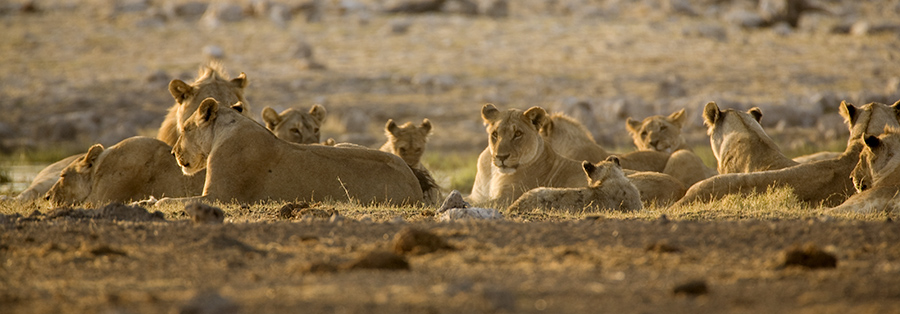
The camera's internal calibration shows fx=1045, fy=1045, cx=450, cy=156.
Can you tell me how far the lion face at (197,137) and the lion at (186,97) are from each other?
92 centimetres

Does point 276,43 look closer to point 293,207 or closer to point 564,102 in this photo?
point 564,102

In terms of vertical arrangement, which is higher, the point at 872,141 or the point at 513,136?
the point at 872,141

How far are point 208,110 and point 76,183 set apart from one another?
1.55m

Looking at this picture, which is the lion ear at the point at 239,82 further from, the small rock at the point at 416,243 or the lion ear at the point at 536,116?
the small rock at the point at 416,243

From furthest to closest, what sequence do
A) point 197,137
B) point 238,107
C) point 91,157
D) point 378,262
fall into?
point 238,107 < point 91,157 < point 197,137 < point 378,262

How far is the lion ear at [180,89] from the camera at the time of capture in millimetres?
10539

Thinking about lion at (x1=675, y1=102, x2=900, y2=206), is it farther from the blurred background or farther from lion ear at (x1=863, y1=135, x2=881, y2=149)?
the blurred background

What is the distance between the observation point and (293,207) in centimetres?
830

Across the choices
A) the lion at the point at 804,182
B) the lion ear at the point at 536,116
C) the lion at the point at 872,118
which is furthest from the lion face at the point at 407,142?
the lion at the point at 872,118

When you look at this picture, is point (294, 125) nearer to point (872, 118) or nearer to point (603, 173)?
point (603, 173)

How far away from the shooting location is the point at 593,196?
896 cm

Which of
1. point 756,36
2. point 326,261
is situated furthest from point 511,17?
point 326,261

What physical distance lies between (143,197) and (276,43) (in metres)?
30.0

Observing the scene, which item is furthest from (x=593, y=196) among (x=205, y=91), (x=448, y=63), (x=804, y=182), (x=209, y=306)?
(x=448, y=63)
